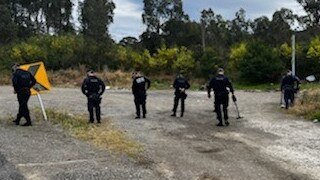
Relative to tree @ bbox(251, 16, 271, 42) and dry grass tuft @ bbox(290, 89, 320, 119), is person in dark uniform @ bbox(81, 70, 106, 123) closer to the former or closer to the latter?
dry grass tuft @ bbox(290, 89, 320, 119)

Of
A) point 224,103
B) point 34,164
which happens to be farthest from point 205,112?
point 34,164

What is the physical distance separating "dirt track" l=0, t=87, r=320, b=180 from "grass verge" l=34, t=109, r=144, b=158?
336 mm

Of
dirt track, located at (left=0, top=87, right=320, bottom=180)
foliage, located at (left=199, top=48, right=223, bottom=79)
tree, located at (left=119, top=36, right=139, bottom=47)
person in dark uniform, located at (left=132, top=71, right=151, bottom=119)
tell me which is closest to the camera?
dirt track, located at (left=0, top=87, right=320, bottom=180)

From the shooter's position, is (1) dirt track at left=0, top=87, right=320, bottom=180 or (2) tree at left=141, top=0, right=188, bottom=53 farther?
(2) tree at left=141, top=0, right=188, bottom=53

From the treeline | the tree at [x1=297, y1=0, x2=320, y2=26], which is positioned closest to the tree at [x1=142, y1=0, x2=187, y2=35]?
the treeline

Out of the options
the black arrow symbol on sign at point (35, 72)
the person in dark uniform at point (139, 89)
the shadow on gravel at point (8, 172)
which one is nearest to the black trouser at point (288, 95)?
the person in dark uniform at point (139, 89)

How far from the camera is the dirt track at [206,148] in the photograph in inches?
382

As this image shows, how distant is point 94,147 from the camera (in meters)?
12.0

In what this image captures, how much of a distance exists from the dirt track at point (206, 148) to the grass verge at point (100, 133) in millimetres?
336

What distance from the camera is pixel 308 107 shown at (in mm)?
19562

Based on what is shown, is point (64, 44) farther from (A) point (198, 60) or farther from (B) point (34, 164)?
(B) point (34, 164)

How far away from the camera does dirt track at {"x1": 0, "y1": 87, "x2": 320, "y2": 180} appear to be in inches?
382

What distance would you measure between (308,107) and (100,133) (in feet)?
29.9

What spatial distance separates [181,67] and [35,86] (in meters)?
30.8
